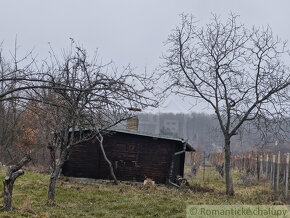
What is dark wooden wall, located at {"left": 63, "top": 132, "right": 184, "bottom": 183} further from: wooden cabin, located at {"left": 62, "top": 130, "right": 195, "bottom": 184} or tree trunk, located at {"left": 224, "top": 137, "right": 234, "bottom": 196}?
tree trunk, located at {"left": 224, "top": 137, "right": 234, "bottom": 196}

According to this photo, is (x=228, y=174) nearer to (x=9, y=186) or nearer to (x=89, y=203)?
(x=89, y=203)

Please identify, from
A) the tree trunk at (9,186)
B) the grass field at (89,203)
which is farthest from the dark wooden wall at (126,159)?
the tree trunk at (9,186)

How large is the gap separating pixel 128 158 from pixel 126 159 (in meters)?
0.11

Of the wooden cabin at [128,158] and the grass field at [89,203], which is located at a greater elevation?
the wooden cabin at [128,158]

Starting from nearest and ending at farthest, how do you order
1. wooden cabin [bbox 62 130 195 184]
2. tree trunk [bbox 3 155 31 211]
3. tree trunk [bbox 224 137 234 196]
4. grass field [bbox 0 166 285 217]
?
tree trunk [bbox 3 155 31 211], grass field [bbox 0 166 285 217], tree trunk [bbox 224 137 234 196], wooden cabin [bbox 62 130 195 184]

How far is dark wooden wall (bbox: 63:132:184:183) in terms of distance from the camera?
17.3 m

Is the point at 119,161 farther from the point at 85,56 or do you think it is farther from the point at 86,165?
the point at 85,56

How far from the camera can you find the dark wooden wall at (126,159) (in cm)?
1734

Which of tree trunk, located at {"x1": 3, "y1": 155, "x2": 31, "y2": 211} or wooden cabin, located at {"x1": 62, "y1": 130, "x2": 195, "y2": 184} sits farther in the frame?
wooden cabin, located at {"x1": 62, "y1": 130, "x2": 195, "y2": 184}

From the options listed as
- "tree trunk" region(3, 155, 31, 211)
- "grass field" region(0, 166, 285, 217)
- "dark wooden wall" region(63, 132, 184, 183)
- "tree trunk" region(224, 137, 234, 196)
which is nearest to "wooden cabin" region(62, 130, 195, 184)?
"dark wooden wall" region(63, 132, 184, 183)

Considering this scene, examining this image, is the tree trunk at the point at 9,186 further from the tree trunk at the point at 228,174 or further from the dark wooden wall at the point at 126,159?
the dark wooden wall at the point at 126,159

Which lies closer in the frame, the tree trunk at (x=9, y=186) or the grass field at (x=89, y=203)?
the tree trunk at (x=9, y=186)

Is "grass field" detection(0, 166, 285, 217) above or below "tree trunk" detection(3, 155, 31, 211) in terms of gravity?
below

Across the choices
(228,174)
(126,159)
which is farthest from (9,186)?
(126,159)
